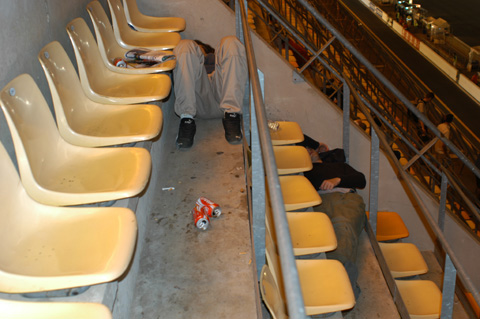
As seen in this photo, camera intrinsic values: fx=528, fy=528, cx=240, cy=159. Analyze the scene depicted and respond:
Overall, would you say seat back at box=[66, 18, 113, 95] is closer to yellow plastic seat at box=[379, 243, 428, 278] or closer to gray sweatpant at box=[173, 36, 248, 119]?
gray sweatpant at box=[173, 36, 248, 119]

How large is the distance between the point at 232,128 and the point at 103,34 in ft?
3.11

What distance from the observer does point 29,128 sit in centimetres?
182

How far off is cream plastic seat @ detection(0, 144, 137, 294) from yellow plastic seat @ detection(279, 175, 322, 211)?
39.7 inches

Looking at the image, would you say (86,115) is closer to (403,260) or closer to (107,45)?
(107,45)

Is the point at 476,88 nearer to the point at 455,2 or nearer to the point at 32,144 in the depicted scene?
the point at 455,2

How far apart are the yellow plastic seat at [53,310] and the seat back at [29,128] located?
1.79 ft

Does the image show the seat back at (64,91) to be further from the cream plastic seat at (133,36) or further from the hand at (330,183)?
the hand at (330,183)

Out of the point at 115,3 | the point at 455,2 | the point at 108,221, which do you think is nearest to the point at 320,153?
the point at 115,3

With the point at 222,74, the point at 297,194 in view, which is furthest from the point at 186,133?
the point at 297,194

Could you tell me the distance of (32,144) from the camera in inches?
72.2

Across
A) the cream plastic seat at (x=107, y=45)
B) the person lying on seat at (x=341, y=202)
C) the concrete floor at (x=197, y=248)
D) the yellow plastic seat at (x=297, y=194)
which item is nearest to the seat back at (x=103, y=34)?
the cream plastic seat at (x=107, y=45)

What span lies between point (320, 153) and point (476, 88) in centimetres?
660

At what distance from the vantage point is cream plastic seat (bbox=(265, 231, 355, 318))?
186cm

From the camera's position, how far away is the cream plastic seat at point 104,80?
255cm
